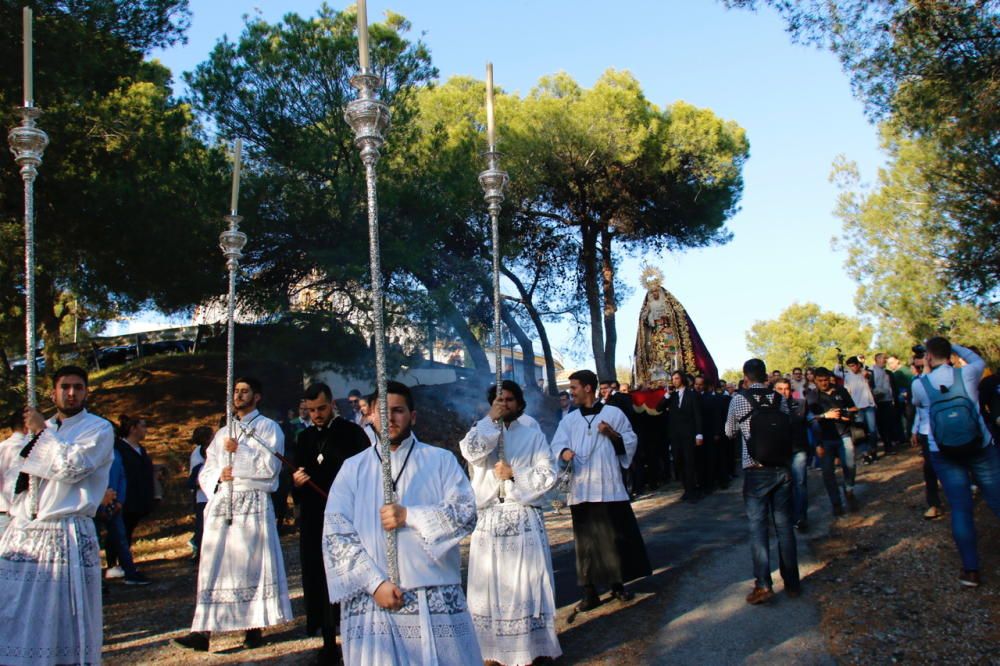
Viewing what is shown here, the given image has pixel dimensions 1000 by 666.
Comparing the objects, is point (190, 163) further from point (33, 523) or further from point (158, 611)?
point (33, 523)

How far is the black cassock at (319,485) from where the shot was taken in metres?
6.25

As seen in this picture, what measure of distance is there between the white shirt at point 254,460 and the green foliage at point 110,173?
7262 millimetres

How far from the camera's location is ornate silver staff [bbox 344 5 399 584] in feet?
12.0

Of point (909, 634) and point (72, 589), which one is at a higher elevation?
point (72, 589)

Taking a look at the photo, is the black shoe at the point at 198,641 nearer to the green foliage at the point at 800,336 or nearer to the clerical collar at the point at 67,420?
the clerical collar at the point at 67,420

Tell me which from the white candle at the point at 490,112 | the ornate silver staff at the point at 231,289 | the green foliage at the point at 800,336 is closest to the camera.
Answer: the white candle at the point at 490,112

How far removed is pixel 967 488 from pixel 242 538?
18.2 feet

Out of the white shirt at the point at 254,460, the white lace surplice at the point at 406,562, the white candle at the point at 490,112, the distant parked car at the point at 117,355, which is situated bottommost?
the white lace surplice at the point at 406,562

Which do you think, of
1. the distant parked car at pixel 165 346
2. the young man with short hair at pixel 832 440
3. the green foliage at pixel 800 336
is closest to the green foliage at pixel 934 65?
the young man with short hair at pixel 832 440

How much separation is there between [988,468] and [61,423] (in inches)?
261

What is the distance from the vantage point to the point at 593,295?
26578 millimetres

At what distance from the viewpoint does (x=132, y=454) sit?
9.69 meters

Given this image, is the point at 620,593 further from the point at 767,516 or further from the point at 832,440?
the point at 832,440

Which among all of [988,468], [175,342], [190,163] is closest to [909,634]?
[988,468]
